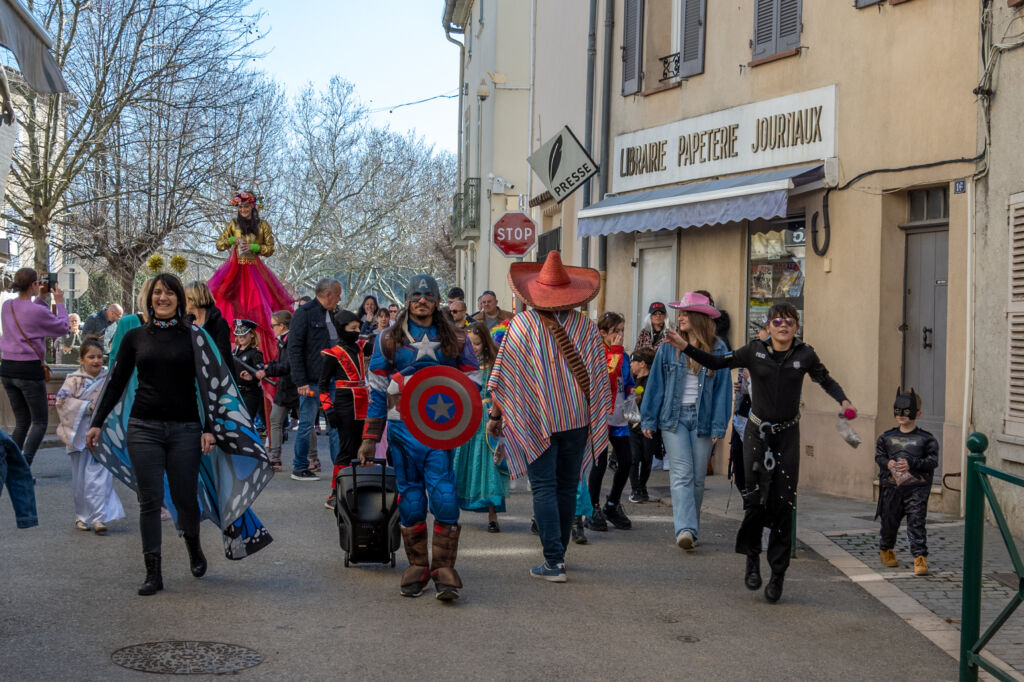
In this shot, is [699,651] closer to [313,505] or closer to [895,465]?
[895,465]

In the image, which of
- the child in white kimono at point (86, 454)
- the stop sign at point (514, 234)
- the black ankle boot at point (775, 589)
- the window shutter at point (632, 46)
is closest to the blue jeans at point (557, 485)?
the black ankle boot at point (775, 589)

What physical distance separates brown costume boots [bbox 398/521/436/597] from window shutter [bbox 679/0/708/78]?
9577 mm

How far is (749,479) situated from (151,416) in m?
3.49

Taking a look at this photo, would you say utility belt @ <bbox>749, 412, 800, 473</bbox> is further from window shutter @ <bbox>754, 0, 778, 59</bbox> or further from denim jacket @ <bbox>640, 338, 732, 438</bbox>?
A: window shutter @ <bbox>754, 0, 778, 59</bbox>

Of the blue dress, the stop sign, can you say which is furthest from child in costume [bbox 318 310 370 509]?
the stop sign

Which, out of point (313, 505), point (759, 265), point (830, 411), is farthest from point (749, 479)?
point (759, 265)

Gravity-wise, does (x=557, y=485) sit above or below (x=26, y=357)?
below

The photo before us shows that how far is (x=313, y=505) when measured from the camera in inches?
442

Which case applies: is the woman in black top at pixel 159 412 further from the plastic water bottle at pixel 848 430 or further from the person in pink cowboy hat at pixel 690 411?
the plastic water bottle at pixel 848 430

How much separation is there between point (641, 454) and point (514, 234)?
5748 millimetres

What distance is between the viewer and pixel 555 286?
26.7ft

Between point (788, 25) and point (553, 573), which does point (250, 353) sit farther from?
point (553, 573)

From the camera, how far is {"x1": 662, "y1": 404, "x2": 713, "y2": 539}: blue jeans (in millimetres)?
9367

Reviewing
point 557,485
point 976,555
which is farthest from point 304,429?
point 976,555
